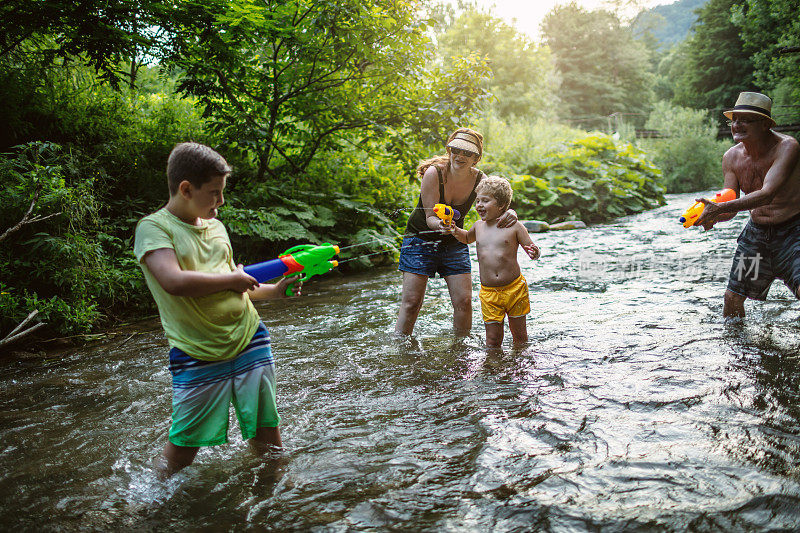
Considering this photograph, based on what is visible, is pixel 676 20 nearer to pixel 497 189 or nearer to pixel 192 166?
pixel 497 189

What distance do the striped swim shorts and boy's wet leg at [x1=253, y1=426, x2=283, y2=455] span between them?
75 millimetres

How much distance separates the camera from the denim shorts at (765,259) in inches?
169

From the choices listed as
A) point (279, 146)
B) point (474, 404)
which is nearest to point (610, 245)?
point (279, 146)

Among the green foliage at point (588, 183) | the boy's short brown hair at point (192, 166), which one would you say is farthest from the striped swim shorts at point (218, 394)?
the green foliage at point (588, 183)

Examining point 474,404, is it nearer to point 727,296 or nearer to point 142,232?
point 142,232

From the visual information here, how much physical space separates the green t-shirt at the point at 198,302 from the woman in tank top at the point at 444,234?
2271 mm

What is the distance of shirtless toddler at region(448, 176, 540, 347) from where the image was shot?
4.45 meters

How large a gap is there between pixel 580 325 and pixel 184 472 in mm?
3895

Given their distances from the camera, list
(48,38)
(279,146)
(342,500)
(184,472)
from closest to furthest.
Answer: (342,500)
(184,472)
(48,38)
(279,146)

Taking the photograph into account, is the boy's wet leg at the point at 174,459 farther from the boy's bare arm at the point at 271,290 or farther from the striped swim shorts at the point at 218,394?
the boy's bare arm at the point at 271,290

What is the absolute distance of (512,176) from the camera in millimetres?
16984

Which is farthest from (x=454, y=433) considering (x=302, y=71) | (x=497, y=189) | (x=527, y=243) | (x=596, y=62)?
(x=596, y=62)

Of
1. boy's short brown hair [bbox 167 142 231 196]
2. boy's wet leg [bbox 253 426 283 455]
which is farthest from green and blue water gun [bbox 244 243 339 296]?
boy's wet leg [bbox 253 426 283 455]

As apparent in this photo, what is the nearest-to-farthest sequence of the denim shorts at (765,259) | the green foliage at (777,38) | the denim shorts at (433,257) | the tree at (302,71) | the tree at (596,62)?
the denim shorts at (765,259) → the denim shorts at (433,257) → the tree at (302,71) → the green foliage at (777,38) → the tree at (596,62)
